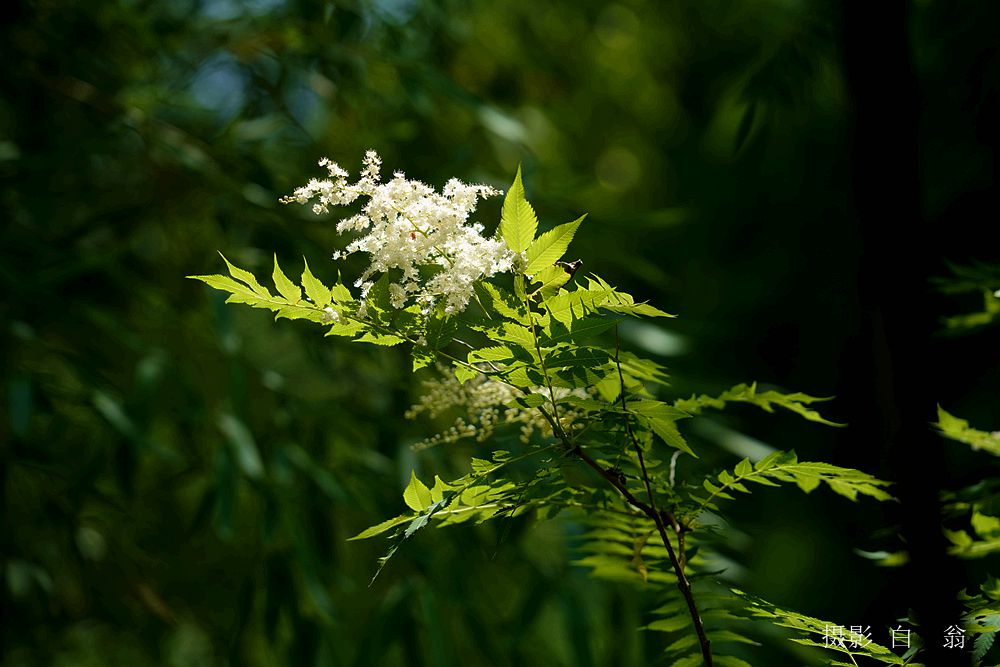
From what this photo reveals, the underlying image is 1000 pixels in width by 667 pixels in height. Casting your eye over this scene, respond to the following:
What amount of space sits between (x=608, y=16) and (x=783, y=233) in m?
1.33

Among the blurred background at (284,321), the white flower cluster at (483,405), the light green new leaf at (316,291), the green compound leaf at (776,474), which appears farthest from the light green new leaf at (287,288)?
the blurred background at (284,321)

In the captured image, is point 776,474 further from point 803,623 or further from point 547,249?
point 547,249

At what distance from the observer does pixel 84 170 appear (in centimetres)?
209

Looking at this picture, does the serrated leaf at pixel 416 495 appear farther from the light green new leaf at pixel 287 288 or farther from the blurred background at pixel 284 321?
the blurred background at pixel 284 321

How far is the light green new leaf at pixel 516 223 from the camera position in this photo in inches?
22.0

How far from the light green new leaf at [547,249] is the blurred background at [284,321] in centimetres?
42

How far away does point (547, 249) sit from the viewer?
578 millimetres

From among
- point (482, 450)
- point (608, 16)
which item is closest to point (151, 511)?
point (482, 450)

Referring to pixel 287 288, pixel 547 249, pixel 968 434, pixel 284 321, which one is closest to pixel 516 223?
pixel 547 249

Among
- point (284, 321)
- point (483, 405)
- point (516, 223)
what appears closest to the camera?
point (516, 223)

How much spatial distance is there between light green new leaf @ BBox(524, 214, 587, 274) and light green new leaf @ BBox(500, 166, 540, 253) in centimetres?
1

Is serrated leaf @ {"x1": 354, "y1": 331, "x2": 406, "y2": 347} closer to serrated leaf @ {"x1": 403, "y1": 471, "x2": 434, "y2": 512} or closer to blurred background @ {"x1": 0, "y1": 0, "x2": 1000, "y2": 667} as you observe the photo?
serrated leaf @ {"x1": 403, "y1": 471, "x2": 434, "y2": 512}

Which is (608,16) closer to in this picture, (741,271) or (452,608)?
(741,271)

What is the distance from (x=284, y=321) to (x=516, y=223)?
127 cm
